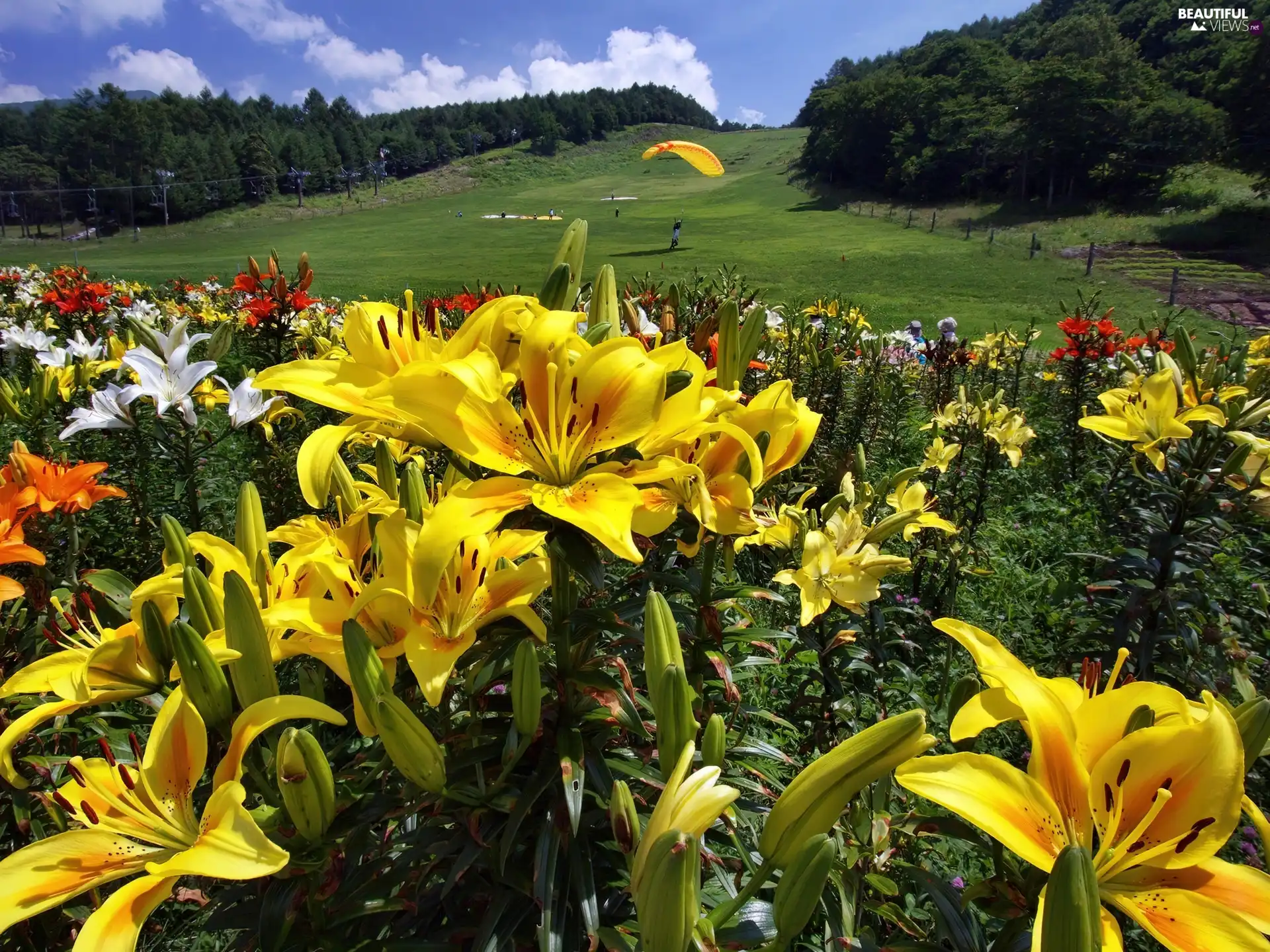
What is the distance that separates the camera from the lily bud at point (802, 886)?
24.6 inches

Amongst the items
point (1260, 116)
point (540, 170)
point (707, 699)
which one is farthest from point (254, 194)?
point (707, 699)

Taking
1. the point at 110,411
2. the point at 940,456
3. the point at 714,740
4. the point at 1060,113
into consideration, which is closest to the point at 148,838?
the point at 714,740

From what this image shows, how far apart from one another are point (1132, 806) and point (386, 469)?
0.99m

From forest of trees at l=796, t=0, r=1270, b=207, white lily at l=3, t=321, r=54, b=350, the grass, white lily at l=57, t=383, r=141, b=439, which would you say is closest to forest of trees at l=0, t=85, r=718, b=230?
the grass

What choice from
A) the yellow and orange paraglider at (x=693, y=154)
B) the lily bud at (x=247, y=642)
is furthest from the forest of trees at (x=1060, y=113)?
the lily bud at (x=247, y=642)

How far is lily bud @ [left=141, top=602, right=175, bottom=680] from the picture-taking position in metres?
0.80

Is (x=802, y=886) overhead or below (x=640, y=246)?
below

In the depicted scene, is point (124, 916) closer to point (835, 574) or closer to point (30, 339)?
point (835, 574)

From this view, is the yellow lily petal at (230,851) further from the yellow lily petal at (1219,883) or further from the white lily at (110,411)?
the white lily at (110,411)

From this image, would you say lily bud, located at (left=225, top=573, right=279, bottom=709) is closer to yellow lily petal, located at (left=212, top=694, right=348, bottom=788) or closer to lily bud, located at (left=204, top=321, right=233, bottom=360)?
yellow lily petal, located at (left=212, top=694, right=348, bottom=788)

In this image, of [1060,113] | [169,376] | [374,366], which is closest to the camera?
[374,366]

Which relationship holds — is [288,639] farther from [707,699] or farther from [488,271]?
[488,271]

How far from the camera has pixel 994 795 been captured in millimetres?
645

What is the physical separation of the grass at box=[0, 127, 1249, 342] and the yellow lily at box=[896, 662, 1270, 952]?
421 centimetres
